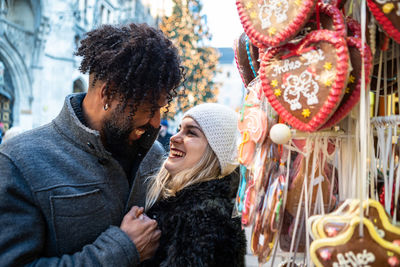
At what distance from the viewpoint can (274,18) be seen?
976mm

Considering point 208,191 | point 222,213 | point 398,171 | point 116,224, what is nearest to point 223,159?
point 208,191

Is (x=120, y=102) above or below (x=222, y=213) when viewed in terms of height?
above

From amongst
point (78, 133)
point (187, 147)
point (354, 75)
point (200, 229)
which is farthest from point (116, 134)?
point (354, 75)

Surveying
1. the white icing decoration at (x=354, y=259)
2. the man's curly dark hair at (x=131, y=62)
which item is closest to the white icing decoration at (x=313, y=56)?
the white icing decoration at (x=354, y=259)

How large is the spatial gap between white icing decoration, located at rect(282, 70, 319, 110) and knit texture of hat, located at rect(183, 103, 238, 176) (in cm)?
96

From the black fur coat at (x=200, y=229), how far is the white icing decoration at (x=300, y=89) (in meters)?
0.82

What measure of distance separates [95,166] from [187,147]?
541 mm

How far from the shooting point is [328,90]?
0.87m

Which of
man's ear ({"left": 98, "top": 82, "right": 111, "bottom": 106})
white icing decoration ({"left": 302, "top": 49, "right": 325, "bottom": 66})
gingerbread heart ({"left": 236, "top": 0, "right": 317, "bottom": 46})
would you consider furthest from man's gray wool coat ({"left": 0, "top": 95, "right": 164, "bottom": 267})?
white icing decoration ({"left": 302, "top": 49, "right": 325, "bottom": 66})

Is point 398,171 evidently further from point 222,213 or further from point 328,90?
point 222,213

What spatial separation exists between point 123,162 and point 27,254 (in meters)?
0.64

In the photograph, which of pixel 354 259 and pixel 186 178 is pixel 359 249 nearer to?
pixel 354 259

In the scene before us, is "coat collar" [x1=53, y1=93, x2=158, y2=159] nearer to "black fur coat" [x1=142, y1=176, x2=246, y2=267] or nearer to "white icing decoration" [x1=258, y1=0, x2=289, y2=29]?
"black fur coat" [x1=142, y1=176, x2=246, y2=267]

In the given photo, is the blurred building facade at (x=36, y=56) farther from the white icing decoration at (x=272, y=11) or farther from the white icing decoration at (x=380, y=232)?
the white icing decoration at (x=380, y=232)
